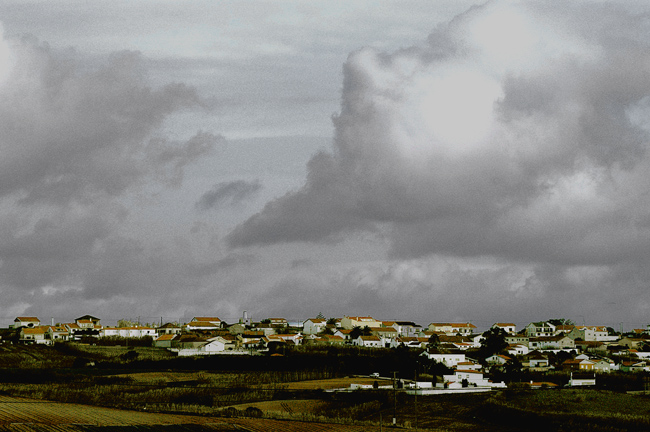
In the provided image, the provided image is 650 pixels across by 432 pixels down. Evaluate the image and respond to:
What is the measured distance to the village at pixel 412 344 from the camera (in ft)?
427

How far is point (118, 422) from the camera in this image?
65.9 metres

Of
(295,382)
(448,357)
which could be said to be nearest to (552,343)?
(448,357)

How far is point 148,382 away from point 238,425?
3849 centimetres

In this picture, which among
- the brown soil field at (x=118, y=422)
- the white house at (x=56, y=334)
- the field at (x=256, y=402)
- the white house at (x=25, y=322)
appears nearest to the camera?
the brown soil field at (x=118, y=422)

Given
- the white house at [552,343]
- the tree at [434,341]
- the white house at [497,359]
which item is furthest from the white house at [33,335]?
the white house at [552,343]

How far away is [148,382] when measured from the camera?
102 m

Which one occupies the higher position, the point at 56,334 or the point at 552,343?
the point at 56,334

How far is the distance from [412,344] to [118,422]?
347 ft

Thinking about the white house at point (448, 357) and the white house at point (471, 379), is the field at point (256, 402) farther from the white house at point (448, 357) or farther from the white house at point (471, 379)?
the white house at point (448, 357)

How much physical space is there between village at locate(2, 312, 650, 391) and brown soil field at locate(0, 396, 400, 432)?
41.0 meters

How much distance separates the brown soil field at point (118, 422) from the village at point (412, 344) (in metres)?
41.0

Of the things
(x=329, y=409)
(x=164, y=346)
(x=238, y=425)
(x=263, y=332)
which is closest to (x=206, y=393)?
(x=329, y=409)

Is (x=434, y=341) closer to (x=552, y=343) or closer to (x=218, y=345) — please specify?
(x=552, y=343)

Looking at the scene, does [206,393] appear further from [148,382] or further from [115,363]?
[115,363]
